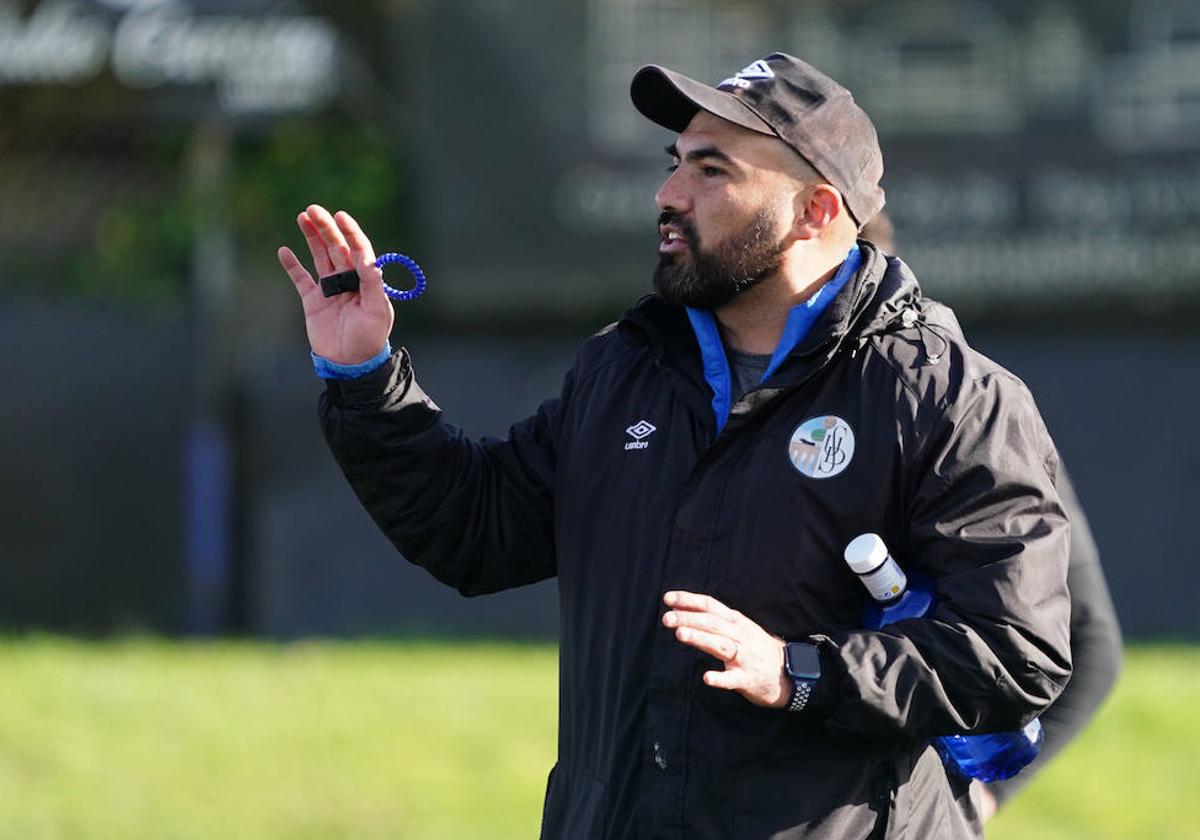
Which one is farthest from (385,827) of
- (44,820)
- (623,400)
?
(623,400)

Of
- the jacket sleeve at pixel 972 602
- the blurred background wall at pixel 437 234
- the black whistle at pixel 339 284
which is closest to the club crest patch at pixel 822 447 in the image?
the jacket sleeve at pixel 972 602

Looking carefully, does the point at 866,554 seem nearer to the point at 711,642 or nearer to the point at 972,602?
the point at 972,602

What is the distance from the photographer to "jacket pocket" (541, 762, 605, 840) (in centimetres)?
308

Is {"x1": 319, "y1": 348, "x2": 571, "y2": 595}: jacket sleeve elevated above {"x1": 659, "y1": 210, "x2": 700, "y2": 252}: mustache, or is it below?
below

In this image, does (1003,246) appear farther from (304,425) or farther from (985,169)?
(304,425)

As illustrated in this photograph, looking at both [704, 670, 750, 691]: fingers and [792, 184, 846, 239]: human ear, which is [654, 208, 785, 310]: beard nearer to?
[792, 184, 846, 239]: human ear

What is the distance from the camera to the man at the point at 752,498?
9.55 ft

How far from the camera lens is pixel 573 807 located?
315 centimetres

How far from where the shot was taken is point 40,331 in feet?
34.6

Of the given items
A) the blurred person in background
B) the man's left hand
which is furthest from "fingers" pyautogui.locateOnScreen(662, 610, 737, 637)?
the blurred person in background

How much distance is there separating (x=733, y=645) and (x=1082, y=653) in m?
1.42

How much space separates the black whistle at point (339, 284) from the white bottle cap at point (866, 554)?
103 cm

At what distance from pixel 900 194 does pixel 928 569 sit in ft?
23.1

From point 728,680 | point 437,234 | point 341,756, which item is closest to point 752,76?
point 728,680
